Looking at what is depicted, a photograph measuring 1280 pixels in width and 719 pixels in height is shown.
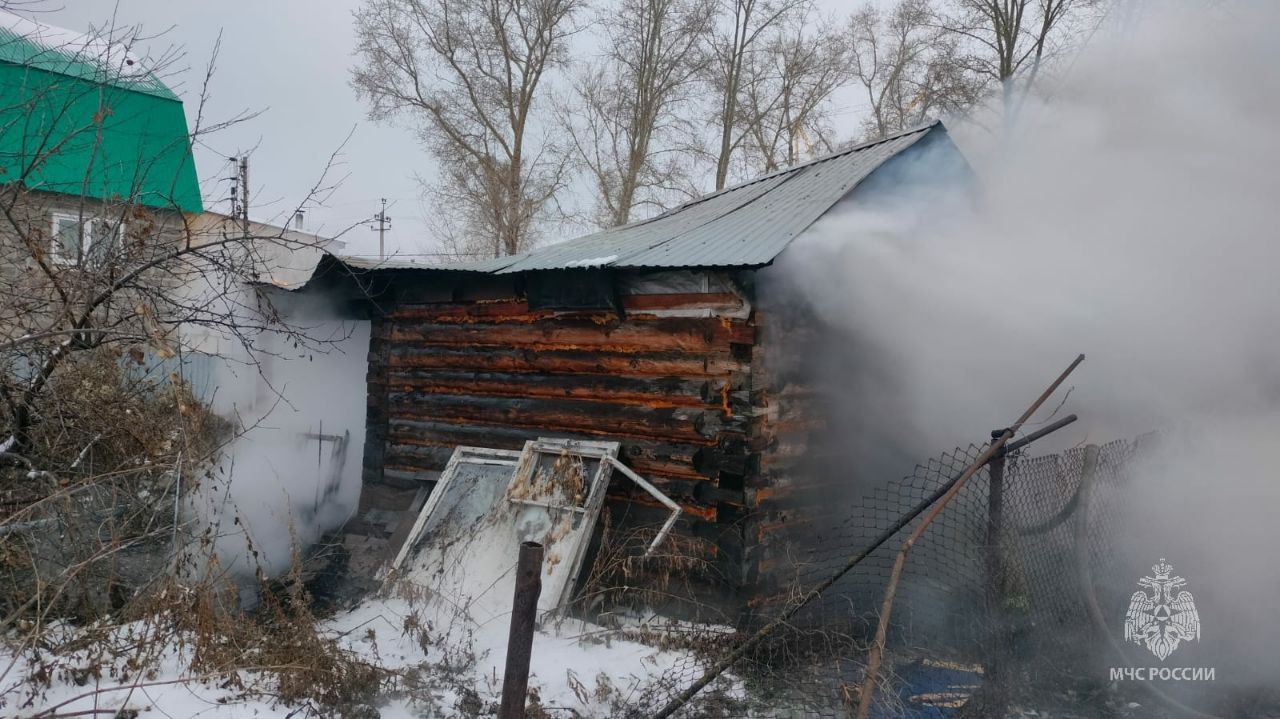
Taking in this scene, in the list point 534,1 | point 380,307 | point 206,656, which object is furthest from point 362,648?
point 534,1

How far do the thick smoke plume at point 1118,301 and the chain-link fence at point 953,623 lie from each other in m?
0.99

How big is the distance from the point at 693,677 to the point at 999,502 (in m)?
2.35

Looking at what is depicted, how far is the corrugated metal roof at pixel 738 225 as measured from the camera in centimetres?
652

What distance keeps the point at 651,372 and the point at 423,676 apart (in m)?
3.25

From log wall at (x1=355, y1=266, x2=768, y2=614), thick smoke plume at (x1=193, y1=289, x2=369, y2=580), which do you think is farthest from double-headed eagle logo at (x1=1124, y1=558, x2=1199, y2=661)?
thick smoke plume at (x1=193, y1=289, x2=369, y2=580)

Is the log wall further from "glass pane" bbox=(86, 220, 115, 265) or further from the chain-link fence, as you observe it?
"glass pane" bbox=(86, 220, 115, 265)

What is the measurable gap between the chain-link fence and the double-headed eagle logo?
0.95 feet

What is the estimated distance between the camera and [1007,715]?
5.02 m

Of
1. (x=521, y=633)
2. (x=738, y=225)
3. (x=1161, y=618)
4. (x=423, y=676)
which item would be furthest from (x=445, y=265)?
(x=1161, y=618)

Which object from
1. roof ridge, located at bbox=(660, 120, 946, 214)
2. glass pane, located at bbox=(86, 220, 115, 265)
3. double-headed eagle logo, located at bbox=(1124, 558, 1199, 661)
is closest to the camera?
glass pane, located at bbox=(86, 220, 115, 265)

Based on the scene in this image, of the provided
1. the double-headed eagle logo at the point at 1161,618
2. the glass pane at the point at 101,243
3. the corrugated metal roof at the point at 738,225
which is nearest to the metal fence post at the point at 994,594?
the double-headed eagle logo at the point at 1161,618

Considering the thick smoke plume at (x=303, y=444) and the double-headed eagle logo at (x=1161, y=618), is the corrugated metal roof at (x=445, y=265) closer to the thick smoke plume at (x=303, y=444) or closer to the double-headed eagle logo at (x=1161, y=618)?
the thick smoke plume at (x=303, y=444)

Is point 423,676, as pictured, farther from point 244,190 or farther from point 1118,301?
point 1118,301

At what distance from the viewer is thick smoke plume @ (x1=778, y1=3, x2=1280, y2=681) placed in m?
7.21
